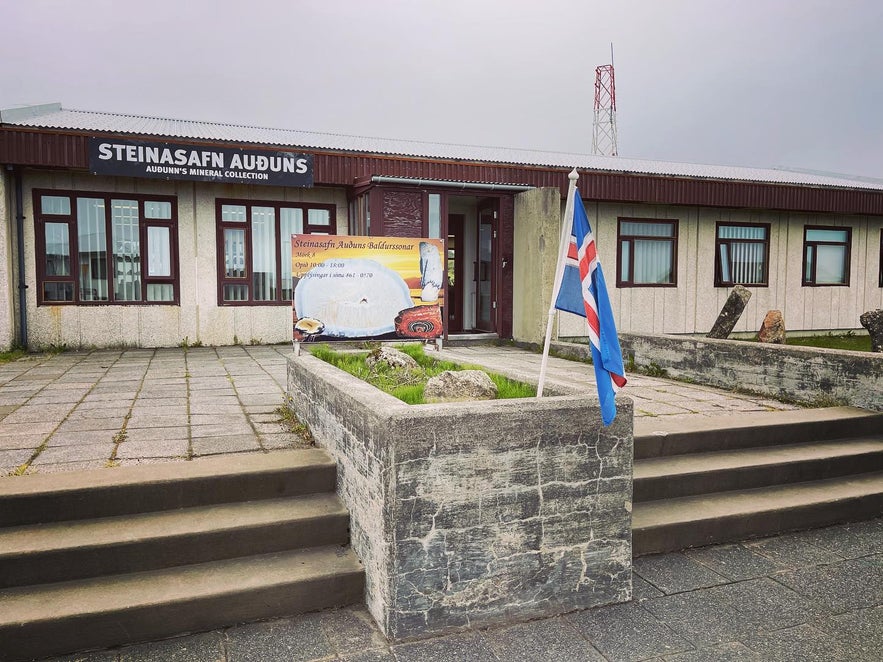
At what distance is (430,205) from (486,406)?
26.0 ft

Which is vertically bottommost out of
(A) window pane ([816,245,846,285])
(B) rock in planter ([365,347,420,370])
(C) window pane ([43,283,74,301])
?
(B) rock in planter ([365,347,420,370])

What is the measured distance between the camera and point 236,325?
10.9m

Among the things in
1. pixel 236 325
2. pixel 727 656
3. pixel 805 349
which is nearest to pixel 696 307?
pixel 805 349

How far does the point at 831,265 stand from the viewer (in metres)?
14.9

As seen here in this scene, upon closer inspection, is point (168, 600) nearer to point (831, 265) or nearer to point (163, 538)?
point (163, 538)

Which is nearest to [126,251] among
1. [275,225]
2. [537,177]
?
[275,225]

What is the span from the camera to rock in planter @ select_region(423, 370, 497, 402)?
12.8ft

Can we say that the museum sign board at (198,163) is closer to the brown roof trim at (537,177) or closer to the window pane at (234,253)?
the brown roof trim at (537,177)

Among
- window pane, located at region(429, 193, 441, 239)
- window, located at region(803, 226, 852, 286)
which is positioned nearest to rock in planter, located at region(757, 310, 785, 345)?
window pane, located at region(429, 193, 441, 239)

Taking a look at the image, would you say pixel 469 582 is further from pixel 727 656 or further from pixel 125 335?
pixel 125 335

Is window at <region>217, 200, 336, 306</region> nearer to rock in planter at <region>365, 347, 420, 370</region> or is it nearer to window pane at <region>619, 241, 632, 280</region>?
window pane at <region>619, 241, 632, 280</region>

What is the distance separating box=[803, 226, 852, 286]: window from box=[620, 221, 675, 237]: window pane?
12.0 ft

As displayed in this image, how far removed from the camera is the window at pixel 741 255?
13.9 m

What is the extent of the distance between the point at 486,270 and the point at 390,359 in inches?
286
